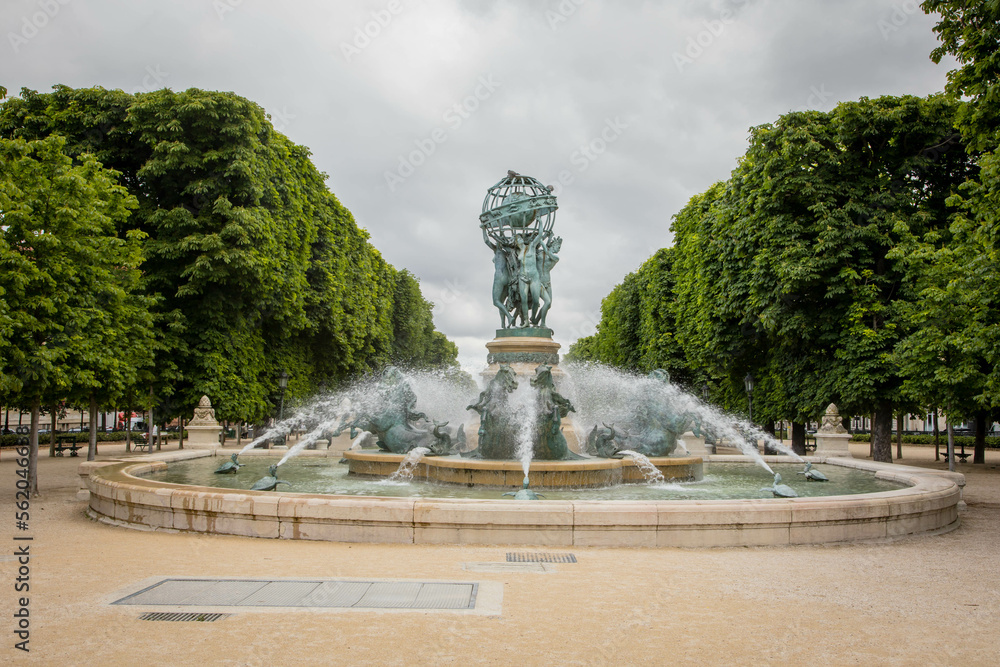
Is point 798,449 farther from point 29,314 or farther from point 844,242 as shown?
point 29,314

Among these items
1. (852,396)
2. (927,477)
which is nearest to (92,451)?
(927,477)

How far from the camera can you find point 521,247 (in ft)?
64.4

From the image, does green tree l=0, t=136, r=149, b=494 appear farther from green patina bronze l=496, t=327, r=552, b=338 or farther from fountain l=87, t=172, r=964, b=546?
green patina bronze l=496, t=327, r=552, b=338

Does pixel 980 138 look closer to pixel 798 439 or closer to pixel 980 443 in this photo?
pixel 798 439

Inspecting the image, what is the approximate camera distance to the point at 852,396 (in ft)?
76.2

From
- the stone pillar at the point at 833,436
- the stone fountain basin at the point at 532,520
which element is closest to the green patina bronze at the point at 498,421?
the stone fountain basin at the point at 532,520

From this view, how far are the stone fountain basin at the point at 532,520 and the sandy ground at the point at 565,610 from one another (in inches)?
8.1

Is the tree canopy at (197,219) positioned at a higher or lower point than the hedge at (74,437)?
higher

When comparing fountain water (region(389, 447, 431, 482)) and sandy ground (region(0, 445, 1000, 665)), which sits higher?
fountain water (region(389, 447, 431, 482))

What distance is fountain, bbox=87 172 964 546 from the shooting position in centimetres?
888

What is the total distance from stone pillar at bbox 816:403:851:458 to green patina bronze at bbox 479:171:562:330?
32.6 feet

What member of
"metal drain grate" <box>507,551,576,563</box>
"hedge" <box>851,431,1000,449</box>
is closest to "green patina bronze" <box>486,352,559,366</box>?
"metal drain grate" <box>507,551,576,563</box>

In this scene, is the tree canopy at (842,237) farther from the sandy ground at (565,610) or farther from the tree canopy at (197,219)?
the tree canopy at (197,219)

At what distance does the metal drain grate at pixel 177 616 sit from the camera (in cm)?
567
